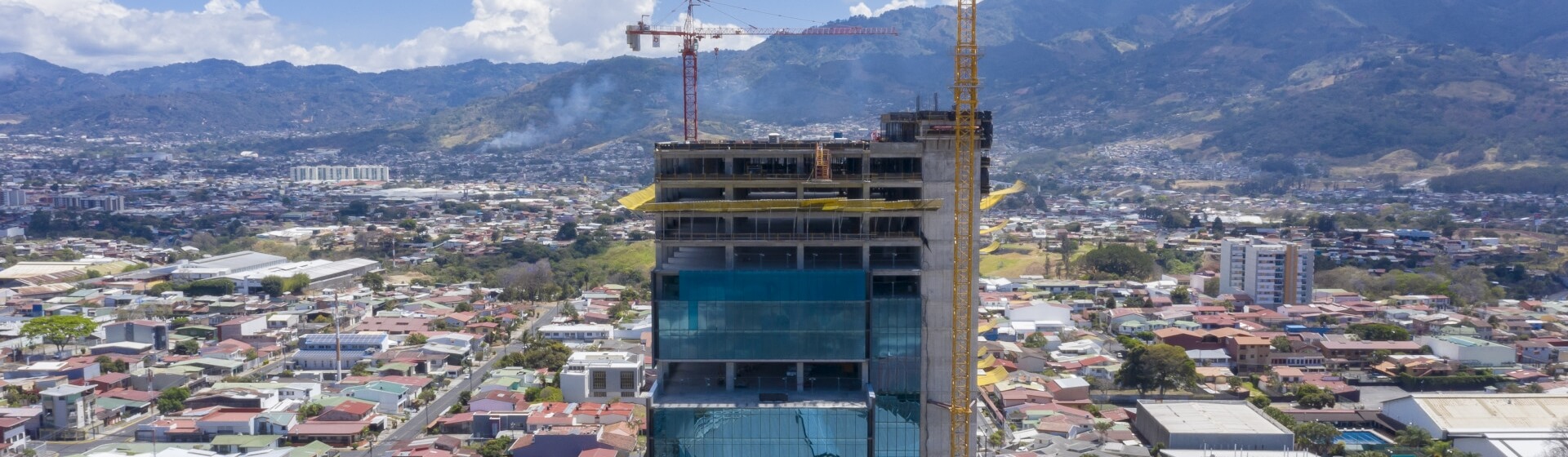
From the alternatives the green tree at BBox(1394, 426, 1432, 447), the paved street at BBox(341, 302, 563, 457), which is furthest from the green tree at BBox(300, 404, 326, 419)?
the green tree at BBox(1394, 426, 1432, 447)

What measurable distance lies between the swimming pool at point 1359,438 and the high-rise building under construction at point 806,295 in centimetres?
2247

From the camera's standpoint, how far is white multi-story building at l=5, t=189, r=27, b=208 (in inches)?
4081

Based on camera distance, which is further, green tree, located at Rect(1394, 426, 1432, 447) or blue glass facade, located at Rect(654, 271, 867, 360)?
green tree, located at Rect(1394, 426, 1432, 447)

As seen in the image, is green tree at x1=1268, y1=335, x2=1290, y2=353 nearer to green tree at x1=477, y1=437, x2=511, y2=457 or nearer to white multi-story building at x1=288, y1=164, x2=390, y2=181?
green tree at x1=477, y1=437, x2=511, y2=457

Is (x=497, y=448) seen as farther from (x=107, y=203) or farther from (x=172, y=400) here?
(x=107, y=203)

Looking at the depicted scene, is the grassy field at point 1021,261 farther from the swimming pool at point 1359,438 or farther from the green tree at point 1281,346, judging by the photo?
the swimming pool at point 1359,438

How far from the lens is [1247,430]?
30250 mm

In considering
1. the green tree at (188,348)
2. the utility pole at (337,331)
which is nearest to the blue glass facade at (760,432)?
the utility pole at (337,331)

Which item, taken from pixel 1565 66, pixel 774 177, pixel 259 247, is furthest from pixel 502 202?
pixel 1565 66

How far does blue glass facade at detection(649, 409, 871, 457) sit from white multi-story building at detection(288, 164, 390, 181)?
139 meters

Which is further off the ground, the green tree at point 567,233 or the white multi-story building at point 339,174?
the white multi-story building at point 339,174

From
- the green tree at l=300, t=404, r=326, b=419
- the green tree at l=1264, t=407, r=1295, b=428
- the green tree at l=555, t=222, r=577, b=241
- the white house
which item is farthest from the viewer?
the green tree at l=555, t=222, r=577, b=241

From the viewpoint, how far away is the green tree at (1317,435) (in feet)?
103

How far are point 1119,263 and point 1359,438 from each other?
33067 millimetres
